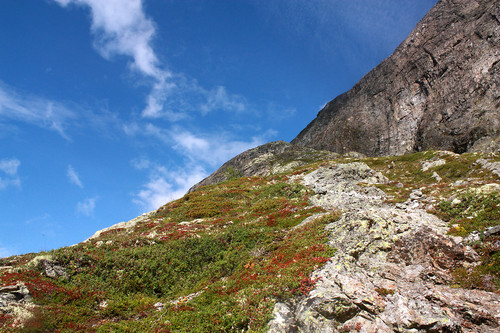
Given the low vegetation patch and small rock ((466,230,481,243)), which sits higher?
the low vegetation patch

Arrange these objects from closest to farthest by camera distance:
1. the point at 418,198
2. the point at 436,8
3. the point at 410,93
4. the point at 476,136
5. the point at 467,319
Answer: the point at 467,319, the point at 418,198, the point at 476,136, the point at 410,93, the point at 436,8

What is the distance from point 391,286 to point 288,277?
17.5 ft

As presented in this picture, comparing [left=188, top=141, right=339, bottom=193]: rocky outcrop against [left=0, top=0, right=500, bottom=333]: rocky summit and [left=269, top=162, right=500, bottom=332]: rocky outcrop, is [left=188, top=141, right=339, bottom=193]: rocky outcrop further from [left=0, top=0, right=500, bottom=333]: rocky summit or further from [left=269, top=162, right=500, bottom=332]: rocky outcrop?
[left=269, top=162, right=500, bottom=332]: rocky outcrop

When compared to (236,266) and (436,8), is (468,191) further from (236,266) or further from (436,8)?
(436,8)

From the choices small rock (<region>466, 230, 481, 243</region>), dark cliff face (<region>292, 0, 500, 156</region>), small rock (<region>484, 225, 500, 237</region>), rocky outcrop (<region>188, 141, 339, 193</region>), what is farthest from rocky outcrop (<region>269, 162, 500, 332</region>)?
dark cliff face (<region>292, 0, 500, 156</region>)

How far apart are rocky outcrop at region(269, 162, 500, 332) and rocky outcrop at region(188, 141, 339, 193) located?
91529 mm

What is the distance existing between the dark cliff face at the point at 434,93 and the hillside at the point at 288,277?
115282 millimetres

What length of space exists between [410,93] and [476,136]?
56.2 metres

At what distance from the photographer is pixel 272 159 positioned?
140 meters

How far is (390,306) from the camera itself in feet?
41.8

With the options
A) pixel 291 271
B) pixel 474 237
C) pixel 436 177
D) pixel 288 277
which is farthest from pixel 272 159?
pixel 288 277

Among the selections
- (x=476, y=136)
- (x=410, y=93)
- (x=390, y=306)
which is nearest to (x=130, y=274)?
(x=390, y=306)

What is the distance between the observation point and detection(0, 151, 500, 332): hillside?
41.5 feet

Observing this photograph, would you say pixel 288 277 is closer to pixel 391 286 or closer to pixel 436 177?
pixel 391 286
